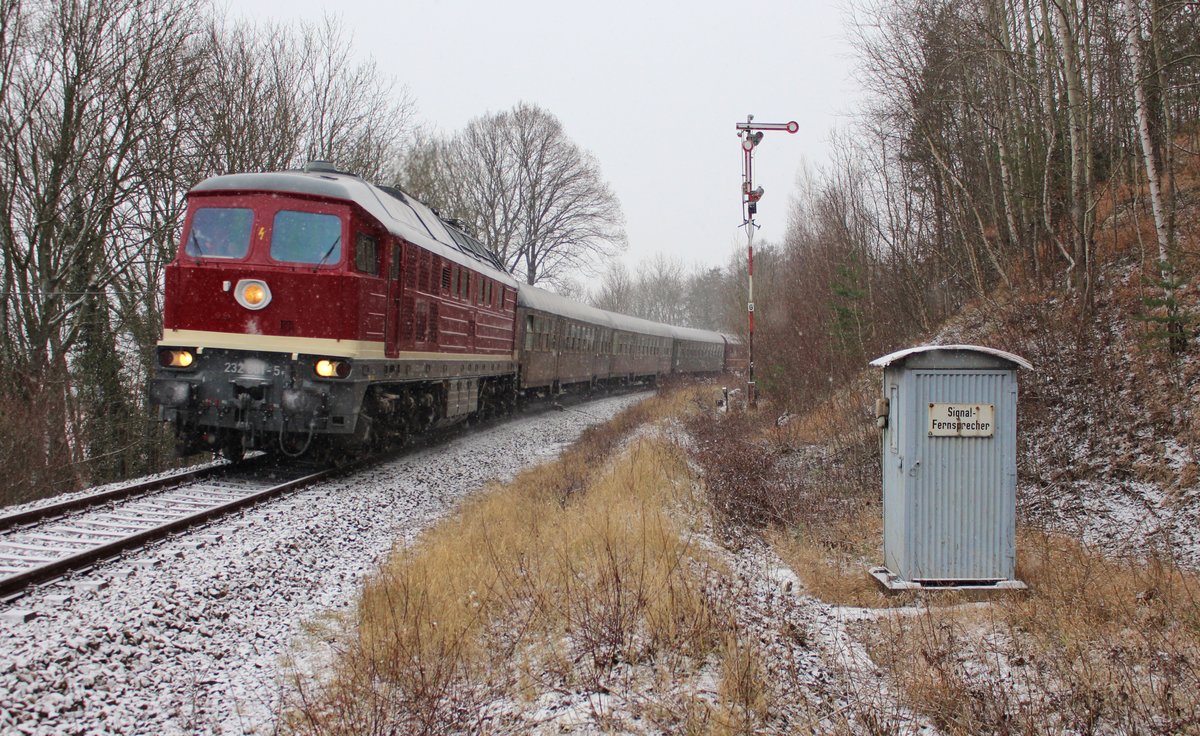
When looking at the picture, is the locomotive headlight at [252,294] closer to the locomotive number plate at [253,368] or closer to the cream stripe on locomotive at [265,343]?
the cream stripe on locomotive at [265,343]

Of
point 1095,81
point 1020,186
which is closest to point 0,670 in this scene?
point 1020,186

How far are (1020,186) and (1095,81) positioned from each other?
2.89m

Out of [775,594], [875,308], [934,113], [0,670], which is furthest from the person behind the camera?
[875,308]

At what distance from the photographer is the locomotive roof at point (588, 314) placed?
19.8 metres

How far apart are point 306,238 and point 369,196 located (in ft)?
3.42

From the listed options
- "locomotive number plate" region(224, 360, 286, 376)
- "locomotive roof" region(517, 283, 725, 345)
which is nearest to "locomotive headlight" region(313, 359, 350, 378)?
"locomotive number plate" region(224, 360, 286, 376)

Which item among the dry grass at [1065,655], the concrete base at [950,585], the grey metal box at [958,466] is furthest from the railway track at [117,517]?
the grey metal box at [958,466]

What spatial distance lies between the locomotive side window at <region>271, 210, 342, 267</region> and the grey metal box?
6279 mm

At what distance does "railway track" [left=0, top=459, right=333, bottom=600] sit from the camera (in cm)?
539

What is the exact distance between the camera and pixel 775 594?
525 centimetres

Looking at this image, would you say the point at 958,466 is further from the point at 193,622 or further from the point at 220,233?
the point at 220,233

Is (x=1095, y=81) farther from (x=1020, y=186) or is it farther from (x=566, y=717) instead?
(x=566, y=717)

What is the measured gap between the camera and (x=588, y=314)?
25.9m

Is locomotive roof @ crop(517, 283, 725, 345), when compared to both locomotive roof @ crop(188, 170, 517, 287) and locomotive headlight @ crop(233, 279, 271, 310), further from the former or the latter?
locomotive headlight @ crop(233, 279, 271, 310)
